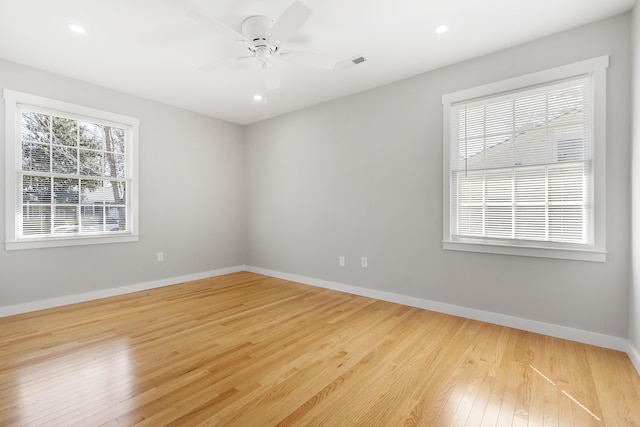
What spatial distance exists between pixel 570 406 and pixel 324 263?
304 centimetres

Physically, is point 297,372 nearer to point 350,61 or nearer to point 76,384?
point 76,384

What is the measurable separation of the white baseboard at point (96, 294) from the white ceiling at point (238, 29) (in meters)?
2.69

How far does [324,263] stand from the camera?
4375 millimetres

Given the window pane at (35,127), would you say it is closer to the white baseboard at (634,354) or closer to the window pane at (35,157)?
the window pane at (35,157)

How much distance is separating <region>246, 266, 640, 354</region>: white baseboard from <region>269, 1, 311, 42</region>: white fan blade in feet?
9.95

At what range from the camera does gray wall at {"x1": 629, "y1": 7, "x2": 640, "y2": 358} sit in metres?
2.15

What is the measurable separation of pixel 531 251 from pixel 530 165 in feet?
2.70

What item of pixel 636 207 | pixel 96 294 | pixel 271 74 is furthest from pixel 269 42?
pixel 96 294

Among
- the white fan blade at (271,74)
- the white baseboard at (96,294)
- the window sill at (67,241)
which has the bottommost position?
the white baseboard at (96,294)

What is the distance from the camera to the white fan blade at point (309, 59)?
254 cm

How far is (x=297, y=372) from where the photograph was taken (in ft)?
6.70

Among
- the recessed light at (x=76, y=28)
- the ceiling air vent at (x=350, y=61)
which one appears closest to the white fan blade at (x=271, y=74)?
the ceiling air vent at (x=350, y=61)

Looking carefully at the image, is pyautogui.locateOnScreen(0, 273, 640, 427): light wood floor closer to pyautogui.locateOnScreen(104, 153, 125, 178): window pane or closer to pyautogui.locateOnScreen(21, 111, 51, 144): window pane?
pyautogui.locateOnScreen(104, 153, 125, 178): window pane

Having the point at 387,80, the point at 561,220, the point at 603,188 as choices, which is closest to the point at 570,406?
the point at 561,220
